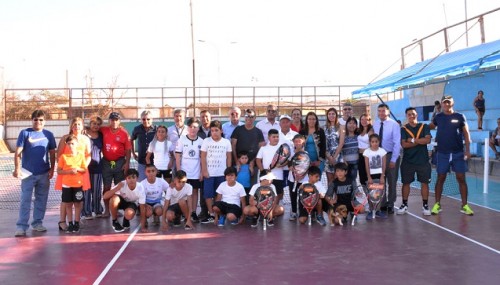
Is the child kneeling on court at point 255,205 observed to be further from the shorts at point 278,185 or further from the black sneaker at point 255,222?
the shorts at point 278,185

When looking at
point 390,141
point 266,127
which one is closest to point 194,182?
point 266,127

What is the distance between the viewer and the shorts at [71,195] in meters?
8.08

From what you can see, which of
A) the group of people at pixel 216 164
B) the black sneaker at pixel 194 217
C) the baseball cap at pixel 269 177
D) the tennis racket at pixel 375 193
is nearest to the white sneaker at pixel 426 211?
the group of people at pixel 216 164

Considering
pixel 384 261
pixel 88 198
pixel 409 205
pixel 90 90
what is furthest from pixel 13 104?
pixel 384 261

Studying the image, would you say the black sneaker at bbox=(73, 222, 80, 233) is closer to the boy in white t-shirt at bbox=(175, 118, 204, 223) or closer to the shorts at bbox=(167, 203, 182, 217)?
the shorts at bbox=(167, 203, 182, 217)

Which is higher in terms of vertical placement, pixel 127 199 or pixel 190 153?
pixel 190 153

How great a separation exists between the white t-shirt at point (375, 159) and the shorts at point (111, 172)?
431 centimetres

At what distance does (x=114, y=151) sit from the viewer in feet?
30.2

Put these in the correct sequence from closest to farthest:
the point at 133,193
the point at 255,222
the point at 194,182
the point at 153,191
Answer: the point at 133,193
the point at 255,222
the point at 153,191
the point at 194,182

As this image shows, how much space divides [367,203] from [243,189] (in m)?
2.13

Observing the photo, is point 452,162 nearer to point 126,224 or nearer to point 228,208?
point 228,208

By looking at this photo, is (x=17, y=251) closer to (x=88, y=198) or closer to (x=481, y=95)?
(x=88, y=198)

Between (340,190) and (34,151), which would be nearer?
(34,151)

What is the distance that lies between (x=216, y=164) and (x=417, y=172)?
355 centimetres
